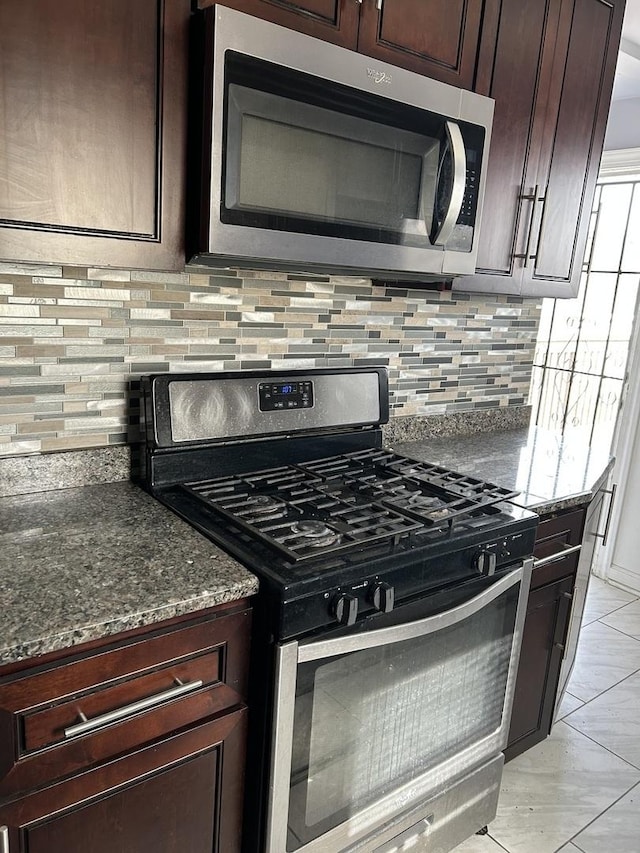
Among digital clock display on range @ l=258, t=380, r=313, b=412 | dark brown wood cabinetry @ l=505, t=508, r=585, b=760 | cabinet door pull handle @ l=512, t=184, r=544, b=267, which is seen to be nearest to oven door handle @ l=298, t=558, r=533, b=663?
dark brown wood cabinetry @ l=505, t=508, r=585, b=760

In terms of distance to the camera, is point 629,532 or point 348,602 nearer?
point 348,602

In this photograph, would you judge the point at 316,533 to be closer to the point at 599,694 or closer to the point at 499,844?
the point at 499,844

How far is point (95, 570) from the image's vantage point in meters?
1.15

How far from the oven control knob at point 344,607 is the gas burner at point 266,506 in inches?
10.9

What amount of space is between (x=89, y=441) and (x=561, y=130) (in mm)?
1614

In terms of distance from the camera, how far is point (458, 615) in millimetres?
1435

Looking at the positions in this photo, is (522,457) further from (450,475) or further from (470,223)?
(470,223)

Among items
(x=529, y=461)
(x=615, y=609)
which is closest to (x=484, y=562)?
(x=529, y=461)

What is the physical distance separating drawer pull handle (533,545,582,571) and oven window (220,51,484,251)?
88 cm

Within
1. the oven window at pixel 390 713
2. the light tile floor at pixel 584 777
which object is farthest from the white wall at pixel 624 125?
the oven window at pixel 390 713

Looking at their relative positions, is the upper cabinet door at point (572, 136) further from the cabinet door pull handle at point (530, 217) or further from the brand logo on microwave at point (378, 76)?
the brand logo on microwave at point (378, 76)

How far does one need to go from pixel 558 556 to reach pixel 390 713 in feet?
2.38

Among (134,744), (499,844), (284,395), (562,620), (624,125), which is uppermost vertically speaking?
(624,125)

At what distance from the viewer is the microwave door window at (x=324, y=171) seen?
1.29 metres
